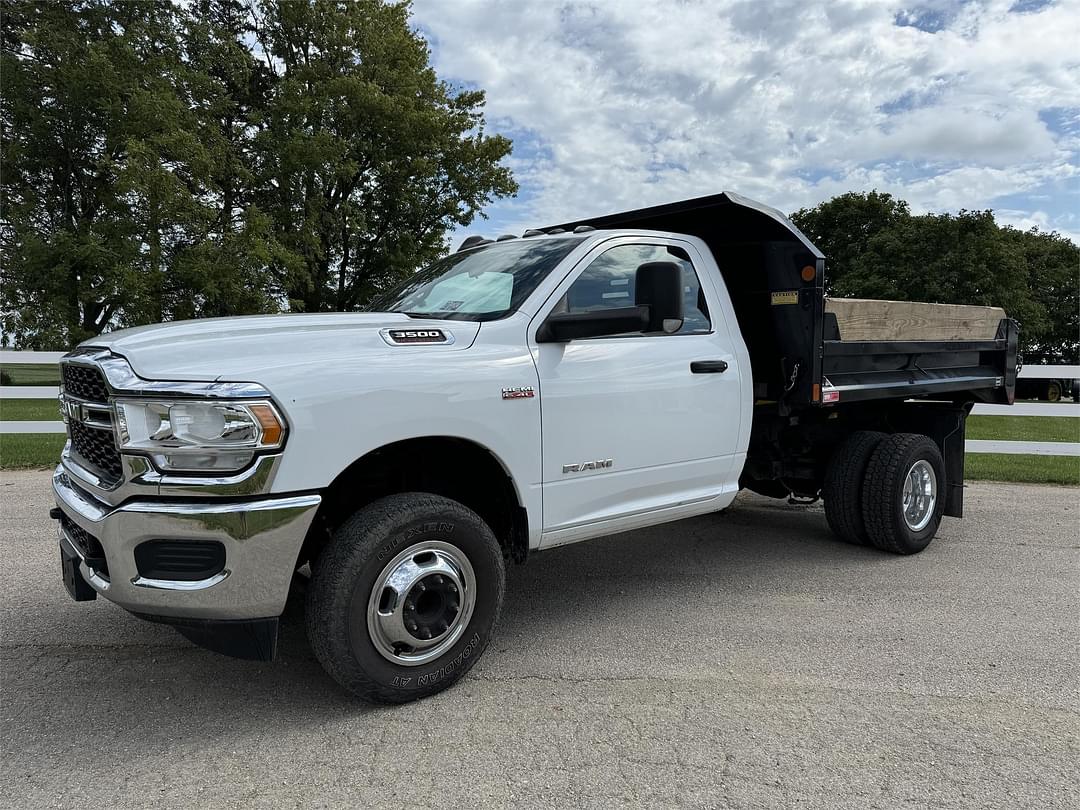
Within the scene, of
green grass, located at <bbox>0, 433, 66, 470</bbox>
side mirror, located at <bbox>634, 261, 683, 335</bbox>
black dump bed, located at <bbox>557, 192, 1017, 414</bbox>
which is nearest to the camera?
side mirror, located at <bbox>634, 261, 683, 335</bbox>

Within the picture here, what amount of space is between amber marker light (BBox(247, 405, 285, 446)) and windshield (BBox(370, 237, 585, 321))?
1.19 meters

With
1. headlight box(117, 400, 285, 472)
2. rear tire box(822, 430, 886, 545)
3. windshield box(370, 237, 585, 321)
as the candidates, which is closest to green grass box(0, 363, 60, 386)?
windshield box(370, 237, 585, 321)

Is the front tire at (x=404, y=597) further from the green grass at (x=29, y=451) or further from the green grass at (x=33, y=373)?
the green grass at (x=33, y=373)

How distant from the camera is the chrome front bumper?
254cm

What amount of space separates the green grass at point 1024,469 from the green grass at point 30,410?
15.2 metres

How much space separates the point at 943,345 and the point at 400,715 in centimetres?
468

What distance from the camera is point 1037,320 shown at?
1353 inches

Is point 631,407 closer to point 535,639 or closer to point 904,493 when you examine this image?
point 535,639

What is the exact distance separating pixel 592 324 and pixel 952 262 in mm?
35751

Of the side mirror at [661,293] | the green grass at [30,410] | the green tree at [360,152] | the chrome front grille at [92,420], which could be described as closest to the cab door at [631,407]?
the side mirror at [661,293]

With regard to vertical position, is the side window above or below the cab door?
above

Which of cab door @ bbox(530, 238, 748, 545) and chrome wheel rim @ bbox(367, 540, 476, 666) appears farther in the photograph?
cab door @ bbox(530, 238, 748, 545)

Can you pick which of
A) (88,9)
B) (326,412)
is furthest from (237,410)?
(88,9)

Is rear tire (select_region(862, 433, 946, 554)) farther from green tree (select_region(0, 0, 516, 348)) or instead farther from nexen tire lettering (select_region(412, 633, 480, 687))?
green tree (select_region(0, 0, 516, 348))
